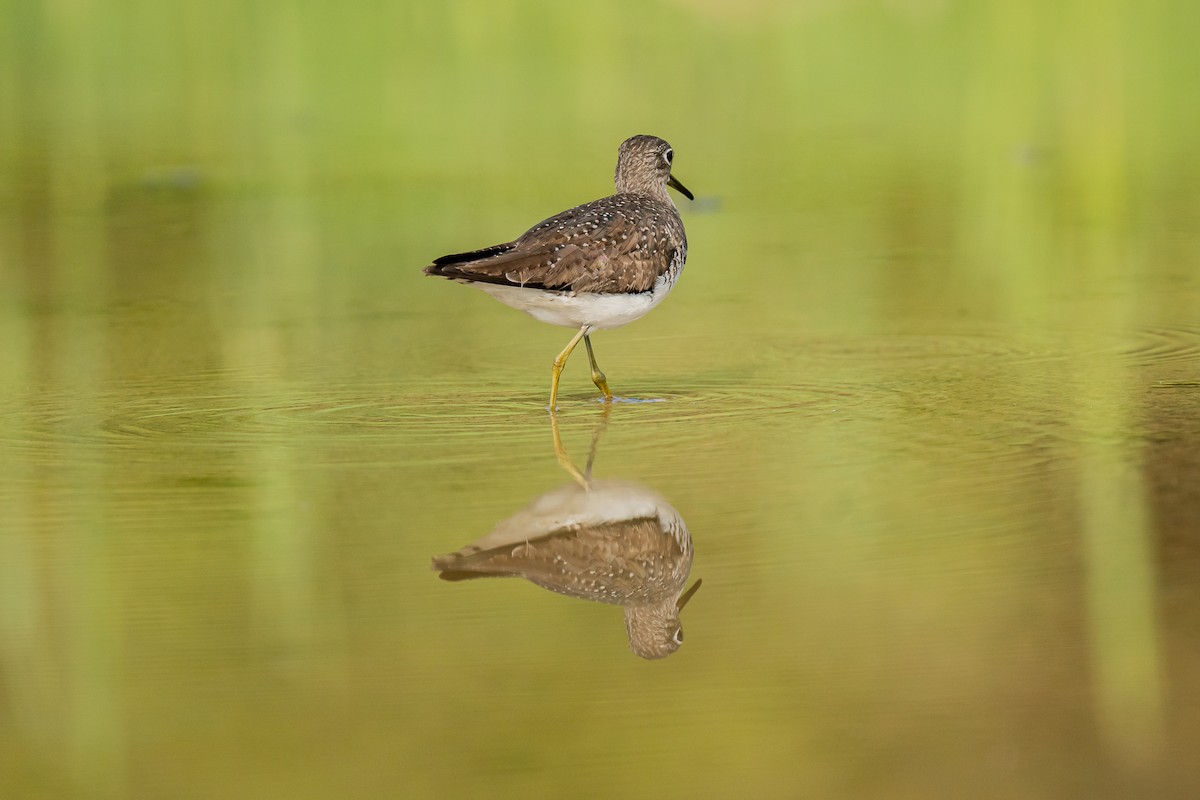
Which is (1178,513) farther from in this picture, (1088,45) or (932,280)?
(1088,45)

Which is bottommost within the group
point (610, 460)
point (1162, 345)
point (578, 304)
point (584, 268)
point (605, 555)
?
point (605, 555)

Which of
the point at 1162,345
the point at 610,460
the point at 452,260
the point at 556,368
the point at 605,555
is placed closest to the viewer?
the point at 605,555

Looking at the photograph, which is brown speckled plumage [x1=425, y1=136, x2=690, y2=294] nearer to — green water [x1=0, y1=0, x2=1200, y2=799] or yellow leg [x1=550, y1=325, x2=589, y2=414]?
yellow leg [x1=550, y1=325, x2=589, y2=414]

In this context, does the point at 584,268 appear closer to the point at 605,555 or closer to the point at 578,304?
the point at 578,304

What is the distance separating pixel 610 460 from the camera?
588cm

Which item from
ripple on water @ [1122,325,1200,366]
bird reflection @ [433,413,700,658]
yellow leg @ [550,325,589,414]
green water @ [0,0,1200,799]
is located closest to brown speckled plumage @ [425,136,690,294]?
yellow leg @ [550,325,589,414]

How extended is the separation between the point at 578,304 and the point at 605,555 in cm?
239

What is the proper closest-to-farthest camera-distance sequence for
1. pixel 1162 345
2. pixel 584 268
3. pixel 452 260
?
pixel 452 260
pixel 584 268
pixel 1162 345

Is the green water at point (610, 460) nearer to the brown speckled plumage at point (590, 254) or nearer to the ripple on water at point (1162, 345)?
the ripple on water at point (1162, 345)

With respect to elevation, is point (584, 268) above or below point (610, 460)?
above

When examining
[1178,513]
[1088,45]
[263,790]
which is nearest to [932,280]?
[1178,513]

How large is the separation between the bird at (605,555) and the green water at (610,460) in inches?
2.7

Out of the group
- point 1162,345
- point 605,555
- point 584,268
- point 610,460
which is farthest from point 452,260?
point 1162,345

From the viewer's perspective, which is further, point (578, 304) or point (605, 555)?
point (578, 304)
